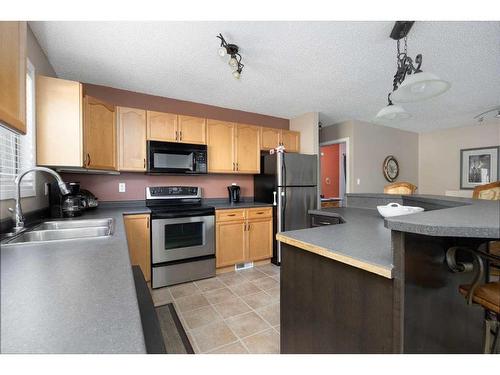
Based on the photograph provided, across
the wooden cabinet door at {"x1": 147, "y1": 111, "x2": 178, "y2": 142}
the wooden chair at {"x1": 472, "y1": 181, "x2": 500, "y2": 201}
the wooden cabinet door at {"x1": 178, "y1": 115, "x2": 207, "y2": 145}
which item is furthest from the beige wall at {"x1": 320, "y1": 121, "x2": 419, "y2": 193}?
the wooden cabinet door at {"x1": 147, "y1": 111, "x2": 178, "y2": 142}

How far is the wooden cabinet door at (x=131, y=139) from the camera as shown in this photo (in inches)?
101

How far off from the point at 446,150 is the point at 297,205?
401 centimetres

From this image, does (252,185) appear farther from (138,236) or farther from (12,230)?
(12,230)

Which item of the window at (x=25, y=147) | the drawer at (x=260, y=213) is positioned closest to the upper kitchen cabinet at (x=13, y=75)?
the window at (x=25, y=147)

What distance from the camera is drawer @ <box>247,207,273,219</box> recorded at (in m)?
3.02

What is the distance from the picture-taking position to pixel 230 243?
9.46ft

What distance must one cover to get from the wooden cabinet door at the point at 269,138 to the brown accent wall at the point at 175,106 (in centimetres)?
29

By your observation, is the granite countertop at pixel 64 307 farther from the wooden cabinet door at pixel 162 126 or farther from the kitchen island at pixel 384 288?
the wooden cabinet door at pixel 162 126

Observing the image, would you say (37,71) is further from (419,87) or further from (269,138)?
(419,87)

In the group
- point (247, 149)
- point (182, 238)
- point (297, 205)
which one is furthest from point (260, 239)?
point (247, 149)

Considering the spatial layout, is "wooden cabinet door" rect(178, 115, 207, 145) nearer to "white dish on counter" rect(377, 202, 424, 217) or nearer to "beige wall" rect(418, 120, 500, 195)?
"white dish on counter" rect(377, 202, 424, 217)

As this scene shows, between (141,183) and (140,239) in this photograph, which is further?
(141,183)
